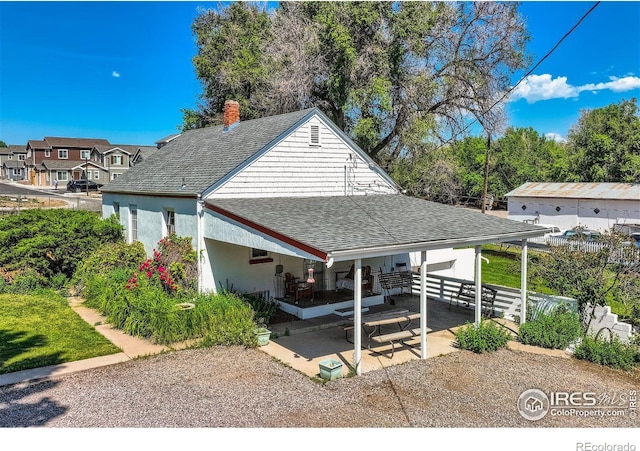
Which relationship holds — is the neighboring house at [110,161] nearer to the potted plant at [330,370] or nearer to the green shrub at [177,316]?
the green shrub at [177,316]

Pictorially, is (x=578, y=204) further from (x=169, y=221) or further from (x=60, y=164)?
(x=60, y=164)

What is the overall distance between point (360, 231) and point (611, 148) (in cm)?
3970

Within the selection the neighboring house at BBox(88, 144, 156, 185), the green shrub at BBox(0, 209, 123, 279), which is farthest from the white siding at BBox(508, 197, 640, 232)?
the neighboring house at BBox(88, 144, 156, 185)

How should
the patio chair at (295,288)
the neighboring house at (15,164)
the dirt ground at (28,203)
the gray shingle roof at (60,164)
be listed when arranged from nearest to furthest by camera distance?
the patio chair at (295,288), the dirt ground at (28,203), the gray shingle roof at (60,164), the neighboring house at (15,164)

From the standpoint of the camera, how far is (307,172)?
50.3 ft

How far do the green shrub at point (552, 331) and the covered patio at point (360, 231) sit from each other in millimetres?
725

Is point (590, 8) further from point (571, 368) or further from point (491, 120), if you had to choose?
point (491, 120)

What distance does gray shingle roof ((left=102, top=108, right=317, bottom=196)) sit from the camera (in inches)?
560

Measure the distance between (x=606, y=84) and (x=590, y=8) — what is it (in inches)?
1119

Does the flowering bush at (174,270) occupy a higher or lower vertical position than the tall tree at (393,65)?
lower

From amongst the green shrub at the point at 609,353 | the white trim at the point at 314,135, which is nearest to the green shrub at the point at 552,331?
the green shrub at the point at 609,353

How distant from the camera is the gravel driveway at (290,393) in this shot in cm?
707

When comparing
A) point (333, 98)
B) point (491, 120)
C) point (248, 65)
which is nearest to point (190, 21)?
point (248, 65)

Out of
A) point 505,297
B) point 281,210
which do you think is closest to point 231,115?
point 281,210
